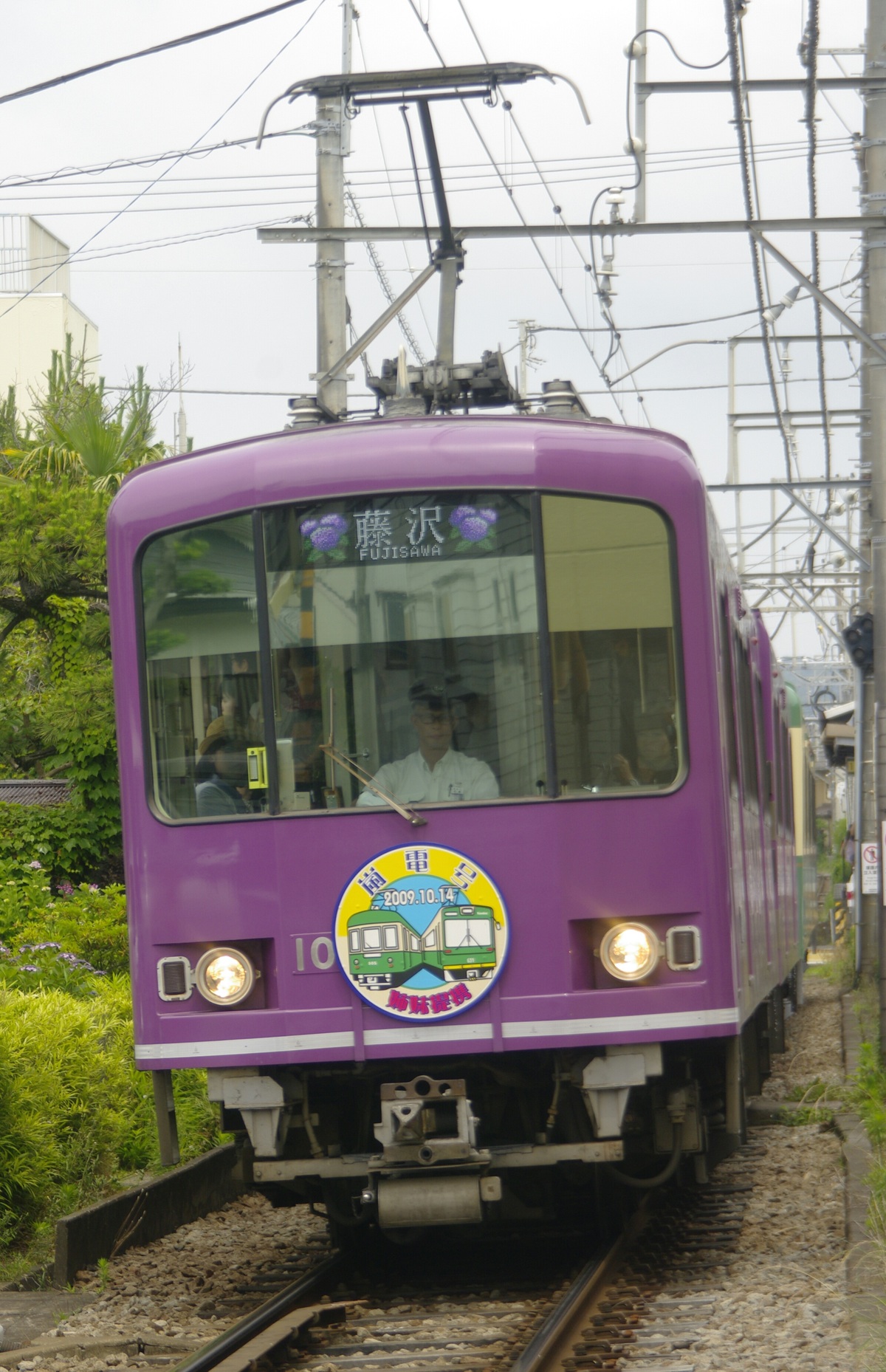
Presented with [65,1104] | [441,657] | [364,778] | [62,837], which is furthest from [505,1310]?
[62,837]

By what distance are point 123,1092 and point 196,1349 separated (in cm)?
287

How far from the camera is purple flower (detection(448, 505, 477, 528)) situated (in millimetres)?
6133

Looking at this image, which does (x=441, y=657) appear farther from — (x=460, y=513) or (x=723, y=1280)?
(x=723, y=1280)

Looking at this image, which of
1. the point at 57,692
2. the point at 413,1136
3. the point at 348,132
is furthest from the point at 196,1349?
the point at 348,132

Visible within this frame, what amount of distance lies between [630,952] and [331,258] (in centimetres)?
767

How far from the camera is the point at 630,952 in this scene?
232 inches

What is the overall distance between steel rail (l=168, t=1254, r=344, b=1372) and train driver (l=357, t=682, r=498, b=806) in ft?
5.66

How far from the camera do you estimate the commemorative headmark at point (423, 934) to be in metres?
5.84

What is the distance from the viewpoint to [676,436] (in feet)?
21.1

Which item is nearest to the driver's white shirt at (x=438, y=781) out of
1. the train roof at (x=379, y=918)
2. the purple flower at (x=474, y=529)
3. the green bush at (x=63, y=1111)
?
the train roof at (x=379, y=918)

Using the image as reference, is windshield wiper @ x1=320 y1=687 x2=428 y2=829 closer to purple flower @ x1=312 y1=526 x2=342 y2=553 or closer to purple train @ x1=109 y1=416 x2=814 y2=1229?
purple train @ x1=109 y1=416 x2=814 y2=1229

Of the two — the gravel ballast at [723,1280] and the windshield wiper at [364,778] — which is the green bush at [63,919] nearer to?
the gravel ballast at [723,1280]

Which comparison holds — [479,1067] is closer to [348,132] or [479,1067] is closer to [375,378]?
[375,378]

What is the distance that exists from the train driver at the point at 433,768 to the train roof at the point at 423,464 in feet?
2.56
